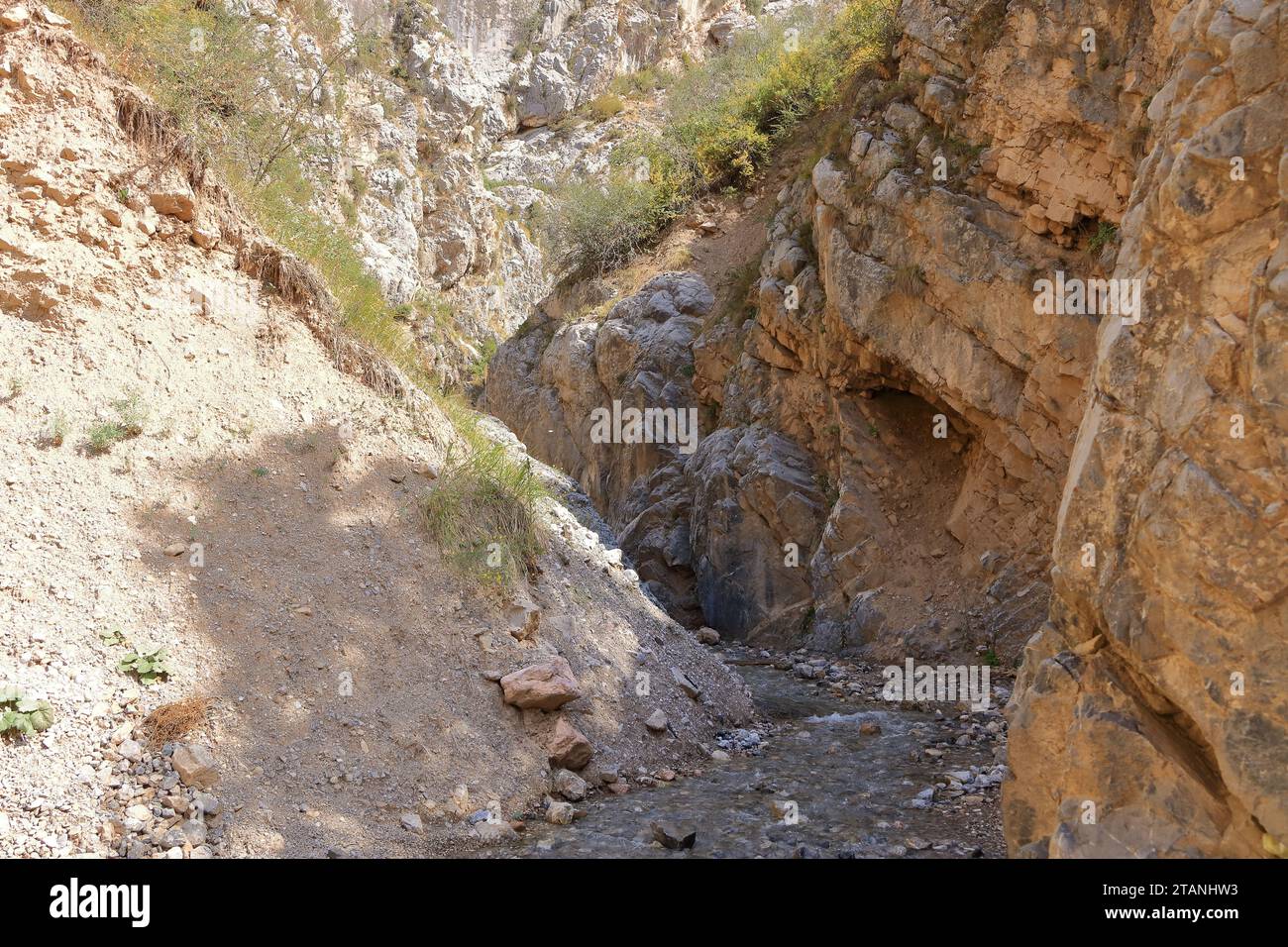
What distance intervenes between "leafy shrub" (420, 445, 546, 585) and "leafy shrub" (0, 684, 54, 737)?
2.92 m

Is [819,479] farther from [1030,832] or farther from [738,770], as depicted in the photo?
[1030,832]

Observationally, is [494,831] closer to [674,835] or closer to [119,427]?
[674,835]

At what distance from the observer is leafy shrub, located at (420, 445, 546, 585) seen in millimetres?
7230

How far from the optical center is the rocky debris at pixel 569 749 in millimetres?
6410

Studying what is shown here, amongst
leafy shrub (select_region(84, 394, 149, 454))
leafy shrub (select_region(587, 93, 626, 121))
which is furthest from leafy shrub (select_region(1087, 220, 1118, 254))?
leafy shrub (select_region(587, 93, 626, 121))

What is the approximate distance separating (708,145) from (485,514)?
14930 mm

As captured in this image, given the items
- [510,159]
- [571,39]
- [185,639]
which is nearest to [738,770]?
[185,639]

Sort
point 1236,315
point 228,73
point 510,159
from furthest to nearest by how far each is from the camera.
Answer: point 510,159
point 228,73
point 1236,315

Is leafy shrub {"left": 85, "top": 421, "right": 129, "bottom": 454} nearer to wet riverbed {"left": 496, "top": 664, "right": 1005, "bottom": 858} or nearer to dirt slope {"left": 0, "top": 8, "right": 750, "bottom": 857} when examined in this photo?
dirt slope {"left": 0, "top": 8, "right": 750, "bottom": 857}

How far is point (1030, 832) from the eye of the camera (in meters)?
4.20

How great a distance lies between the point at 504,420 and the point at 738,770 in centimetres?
1598

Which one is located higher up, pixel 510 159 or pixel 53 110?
pixel 510 159

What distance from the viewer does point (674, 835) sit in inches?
215

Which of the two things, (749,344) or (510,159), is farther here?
(510,159)
